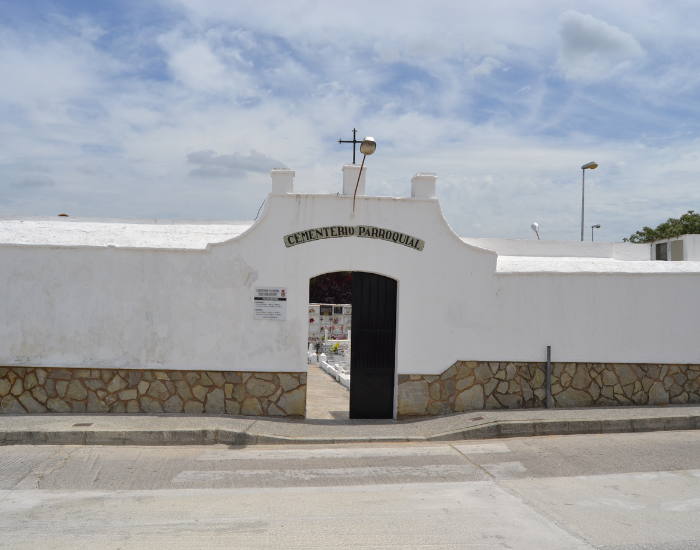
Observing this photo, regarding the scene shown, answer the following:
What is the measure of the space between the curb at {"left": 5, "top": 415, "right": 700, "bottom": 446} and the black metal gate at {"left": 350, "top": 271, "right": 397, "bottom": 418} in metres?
1.58

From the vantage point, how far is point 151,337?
10055mm

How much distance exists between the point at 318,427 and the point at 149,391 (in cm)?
295

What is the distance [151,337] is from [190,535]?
523 cm

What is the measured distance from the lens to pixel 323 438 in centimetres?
895

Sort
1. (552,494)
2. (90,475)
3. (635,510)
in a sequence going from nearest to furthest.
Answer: (635,510)
(552,494)
(90,475)

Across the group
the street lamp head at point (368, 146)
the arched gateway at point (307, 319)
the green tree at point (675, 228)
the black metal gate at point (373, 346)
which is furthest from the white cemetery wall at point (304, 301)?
the green tree at point (675, 228)

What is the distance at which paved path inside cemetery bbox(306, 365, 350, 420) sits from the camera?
11.4m

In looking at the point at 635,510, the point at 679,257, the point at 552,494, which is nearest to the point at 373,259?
the point at 552,494

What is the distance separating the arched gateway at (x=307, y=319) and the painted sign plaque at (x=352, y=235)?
0.08ft

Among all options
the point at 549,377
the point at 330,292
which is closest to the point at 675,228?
the point at 330,292

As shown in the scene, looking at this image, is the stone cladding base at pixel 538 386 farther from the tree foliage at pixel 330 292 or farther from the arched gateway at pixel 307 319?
the tree foliage at pixel 330 292

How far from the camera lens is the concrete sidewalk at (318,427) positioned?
8.55 metres

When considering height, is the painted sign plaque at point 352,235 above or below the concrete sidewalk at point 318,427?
above

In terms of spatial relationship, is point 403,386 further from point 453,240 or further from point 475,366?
point 453,240
